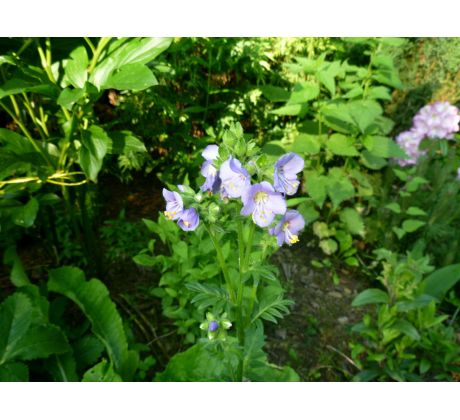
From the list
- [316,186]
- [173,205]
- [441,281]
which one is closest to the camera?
[173,205]

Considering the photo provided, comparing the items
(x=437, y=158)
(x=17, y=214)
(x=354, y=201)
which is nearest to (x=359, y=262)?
(x=354, y=201)

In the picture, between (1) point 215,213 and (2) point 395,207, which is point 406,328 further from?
(1) point 215,213

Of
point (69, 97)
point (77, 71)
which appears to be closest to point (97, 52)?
point (77, 71)

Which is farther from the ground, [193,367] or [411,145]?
[411,145]

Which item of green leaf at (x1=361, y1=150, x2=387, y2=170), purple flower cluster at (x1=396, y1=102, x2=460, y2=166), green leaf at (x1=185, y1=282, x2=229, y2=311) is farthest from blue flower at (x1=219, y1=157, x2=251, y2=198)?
purple flower cluster at (x1=396, y1=102, x2=460, y2=166)
